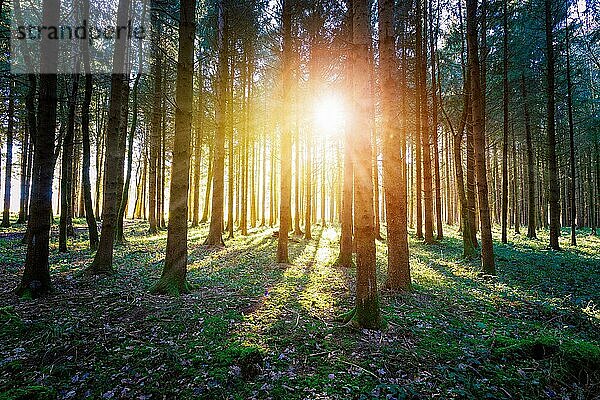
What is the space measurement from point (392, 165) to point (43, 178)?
741 cm

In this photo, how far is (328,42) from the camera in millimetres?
13008

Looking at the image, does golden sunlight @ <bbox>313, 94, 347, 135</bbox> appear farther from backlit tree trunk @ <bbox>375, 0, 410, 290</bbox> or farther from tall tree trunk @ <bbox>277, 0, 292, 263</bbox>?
backlit tree trunk @ <bbox>375, 0, 410, 290</bbox>

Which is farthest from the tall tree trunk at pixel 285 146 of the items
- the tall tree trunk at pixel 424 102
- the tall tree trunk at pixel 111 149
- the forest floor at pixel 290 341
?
the tall tree trunk at pixel 424 102

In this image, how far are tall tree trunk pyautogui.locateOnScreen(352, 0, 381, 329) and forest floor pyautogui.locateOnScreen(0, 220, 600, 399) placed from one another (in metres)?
0.54

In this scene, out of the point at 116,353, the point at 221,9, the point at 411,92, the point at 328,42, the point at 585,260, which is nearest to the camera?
the point at 116,353

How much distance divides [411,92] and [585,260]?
34.1 ft

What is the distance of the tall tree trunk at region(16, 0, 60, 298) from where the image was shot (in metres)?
6.17

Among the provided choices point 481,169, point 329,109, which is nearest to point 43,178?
point 481,169

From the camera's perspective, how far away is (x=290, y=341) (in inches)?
180

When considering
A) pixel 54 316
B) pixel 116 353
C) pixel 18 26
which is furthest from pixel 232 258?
pixel 18 26

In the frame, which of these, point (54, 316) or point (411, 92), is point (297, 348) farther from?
point (411, 92)

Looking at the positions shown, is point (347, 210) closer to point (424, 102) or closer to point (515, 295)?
point (515, 295)

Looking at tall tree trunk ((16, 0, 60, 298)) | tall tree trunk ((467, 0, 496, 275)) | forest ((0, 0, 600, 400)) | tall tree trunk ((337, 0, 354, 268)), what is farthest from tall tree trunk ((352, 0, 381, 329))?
tall tree trunk ((467, 0, 496, 275))

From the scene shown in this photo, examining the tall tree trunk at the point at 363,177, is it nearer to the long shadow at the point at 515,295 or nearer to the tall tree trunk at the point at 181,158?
the long shadow at the point at 515,295
